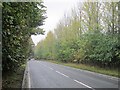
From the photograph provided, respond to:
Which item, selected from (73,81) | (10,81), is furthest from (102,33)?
(10,81)

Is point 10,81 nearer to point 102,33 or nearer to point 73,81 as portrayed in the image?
point 73,81

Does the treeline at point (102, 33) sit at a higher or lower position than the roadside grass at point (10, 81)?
higher

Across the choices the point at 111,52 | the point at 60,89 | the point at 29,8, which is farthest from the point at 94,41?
the point at 29,8

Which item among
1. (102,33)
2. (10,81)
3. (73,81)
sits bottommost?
(73,81)

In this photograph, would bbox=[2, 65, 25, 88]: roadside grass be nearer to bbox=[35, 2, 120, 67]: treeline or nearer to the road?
the road

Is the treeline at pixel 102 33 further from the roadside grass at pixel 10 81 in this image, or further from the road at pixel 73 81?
the roadside grass at pixel 10 81

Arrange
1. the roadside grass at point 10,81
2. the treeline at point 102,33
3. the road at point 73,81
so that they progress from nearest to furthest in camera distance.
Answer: the roadside grass at point 10,81 → the road at point 73,81 → the treeline at point 102,33

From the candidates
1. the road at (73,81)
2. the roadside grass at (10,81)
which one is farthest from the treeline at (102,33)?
the roadside grass at (10,81)

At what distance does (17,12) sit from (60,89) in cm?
562

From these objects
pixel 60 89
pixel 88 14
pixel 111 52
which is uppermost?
pixel 88 14

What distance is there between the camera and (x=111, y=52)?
29.8 metres

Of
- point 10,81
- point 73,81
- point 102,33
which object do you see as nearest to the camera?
point 10,81

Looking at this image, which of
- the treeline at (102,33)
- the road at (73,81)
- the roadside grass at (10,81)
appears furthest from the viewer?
the treeline at (102,33)

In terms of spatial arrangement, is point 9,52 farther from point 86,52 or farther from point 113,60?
point 86,52
